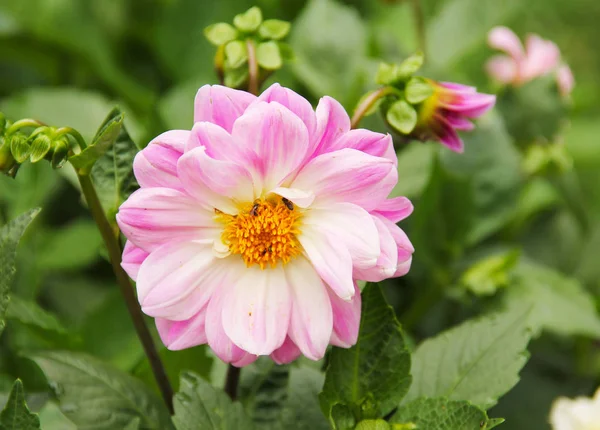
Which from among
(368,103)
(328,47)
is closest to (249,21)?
(368,103)

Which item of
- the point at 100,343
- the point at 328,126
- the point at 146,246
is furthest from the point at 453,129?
the point at 100,343

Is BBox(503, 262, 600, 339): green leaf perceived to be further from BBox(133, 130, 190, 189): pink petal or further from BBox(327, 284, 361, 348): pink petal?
BBox(133, 130, 190, 189): pink petal

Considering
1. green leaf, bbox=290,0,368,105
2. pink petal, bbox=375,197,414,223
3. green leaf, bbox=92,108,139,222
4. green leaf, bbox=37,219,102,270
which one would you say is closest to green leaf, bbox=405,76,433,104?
pink petal, bbox=375,197,414,223

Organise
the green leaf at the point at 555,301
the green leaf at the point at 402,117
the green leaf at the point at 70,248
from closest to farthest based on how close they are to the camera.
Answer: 1. the green leaf at the point at 402,117
2. the green leaf at the point at 555,301
3. the green leaf at the point at 70,248

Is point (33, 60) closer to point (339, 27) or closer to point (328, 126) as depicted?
point (339, 27)

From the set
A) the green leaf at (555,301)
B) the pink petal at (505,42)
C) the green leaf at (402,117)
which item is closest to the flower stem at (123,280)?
the green leaf at (402,117)

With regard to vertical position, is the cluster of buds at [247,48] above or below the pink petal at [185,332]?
above

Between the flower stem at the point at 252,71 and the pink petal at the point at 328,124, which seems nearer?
the pink petal at the point at 328,124

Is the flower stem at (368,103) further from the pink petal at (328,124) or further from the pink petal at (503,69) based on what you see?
the pink petal at (503,69)
